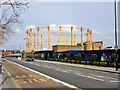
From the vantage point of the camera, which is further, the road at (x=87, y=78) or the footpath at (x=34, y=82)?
the road at (x=87, y=78)

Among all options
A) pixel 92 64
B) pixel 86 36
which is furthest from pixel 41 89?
pixel 86 36

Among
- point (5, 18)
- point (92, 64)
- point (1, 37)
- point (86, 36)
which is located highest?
point (86, 36)

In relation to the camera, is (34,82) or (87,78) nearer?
(34,82)

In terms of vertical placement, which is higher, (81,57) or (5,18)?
(5,18)

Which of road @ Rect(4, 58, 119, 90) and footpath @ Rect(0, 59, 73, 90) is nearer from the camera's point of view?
footpath @ Rect(0, 59, 73, 90)

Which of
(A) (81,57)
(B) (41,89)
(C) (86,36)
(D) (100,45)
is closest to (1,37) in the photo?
(B) (41,89)

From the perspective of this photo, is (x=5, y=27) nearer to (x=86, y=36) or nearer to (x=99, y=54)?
(x=99, y=54)

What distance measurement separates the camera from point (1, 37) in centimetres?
1100

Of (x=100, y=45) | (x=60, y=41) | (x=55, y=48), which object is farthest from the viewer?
(x=100, y=45)

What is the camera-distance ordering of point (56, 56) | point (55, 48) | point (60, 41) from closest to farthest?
point (56, 56) < point (55, 48) < point (60, 41)

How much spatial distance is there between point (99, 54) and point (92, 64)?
4318mm

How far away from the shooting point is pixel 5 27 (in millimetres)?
10875

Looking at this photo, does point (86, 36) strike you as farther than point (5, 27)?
Yes

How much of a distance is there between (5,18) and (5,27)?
2.15ft
